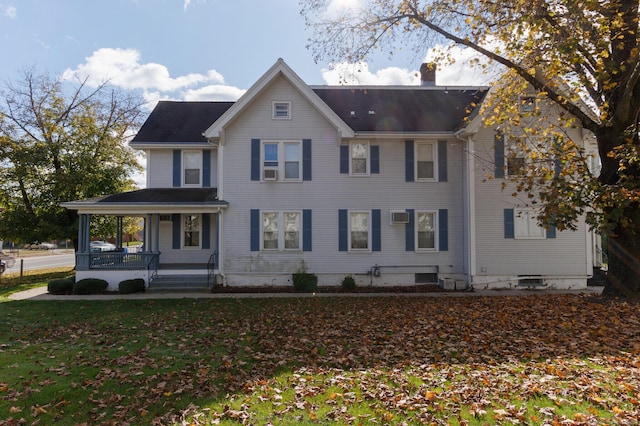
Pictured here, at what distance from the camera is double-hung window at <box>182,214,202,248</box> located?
15.6m

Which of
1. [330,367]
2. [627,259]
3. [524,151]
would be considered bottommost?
[330,367]

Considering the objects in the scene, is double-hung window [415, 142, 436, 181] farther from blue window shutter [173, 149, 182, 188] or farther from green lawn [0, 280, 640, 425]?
blue window shutter [173, 149, 182, 188]

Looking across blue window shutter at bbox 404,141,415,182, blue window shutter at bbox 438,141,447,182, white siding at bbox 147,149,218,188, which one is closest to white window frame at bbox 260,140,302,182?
white siding at bbox 147,149,218,188

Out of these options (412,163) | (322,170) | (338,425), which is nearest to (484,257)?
(412,163)

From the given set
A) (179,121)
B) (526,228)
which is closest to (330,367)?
(526,228)

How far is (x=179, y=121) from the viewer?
16578 millimetres

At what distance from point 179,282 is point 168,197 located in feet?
10.8

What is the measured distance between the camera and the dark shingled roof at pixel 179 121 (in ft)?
50.9

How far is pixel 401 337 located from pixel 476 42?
314 inches

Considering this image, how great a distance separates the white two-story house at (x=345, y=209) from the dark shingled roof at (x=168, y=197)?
79 millimetres

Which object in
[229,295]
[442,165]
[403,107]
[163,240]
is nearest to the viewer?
[229,295]

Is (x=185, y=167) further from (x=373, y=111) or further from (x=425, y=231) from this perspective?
(x=425, y=231)

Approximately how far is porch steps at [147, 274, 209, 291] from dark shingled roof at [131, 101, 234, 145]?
220 inches

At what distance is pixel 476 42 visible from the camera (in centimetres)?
1002
